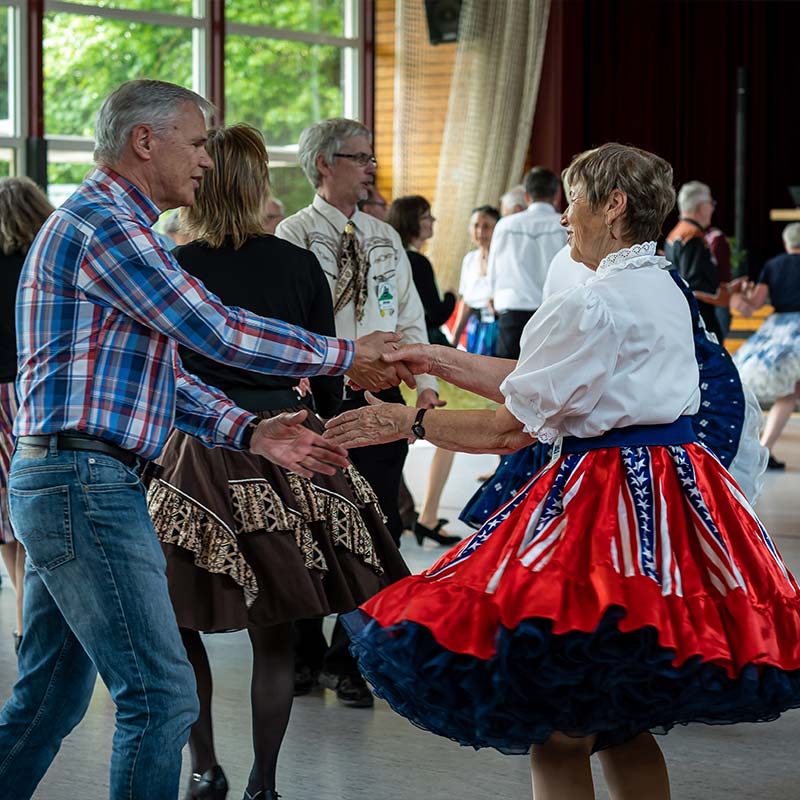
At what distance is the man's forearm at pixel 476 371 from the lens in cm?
255

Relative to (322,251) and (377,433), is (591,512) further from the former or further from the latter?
(322,251)

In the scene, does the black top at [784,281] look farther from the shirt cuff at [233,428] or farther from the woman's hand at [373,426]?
the shirt cuff at [233,428]

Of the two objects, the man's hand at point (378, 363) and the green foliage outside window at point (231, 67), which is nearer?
the man's hand at point (378, 363)

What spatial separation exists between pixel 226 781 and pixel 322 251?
60.5 inches

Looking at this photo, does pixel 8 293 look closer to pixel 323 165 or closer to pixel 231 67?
pixel 323 165

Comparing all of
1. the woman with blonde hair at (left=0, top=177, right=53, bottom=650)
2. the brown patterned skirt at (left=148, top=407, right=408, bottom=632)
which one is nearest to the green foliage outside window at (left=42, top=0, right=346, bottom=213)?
the woman with blonde hair at (left=0, top=177, right=53, bottom=650)

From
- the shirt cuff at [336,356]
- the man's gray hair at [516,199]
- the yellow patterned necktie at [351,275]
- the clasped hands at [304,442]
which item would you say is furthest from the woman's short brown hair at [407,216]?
the shirt cuff at [336,356]

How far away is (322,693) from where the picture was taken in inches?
155

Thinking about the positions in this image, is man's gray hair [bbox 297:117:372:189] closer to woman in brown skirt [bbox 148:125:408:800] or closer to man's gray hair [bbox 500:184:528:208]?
woman in brown skirt [bbox 148:125:408:800]

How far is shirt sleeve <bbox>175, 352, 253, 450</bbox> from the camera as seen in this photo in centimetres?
243

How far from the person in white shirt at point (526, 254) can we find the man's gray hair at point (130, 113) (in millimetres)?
4440

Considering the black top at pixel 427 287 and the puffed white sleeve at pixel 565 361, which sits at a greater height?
the puffed white sleeve at pixel 565 361

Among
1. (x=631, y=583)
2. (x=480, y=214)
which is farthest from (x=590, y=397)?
(x=480, y=214)

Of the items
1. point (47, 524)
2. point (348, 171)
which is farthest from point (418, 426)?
point (348, 171)
